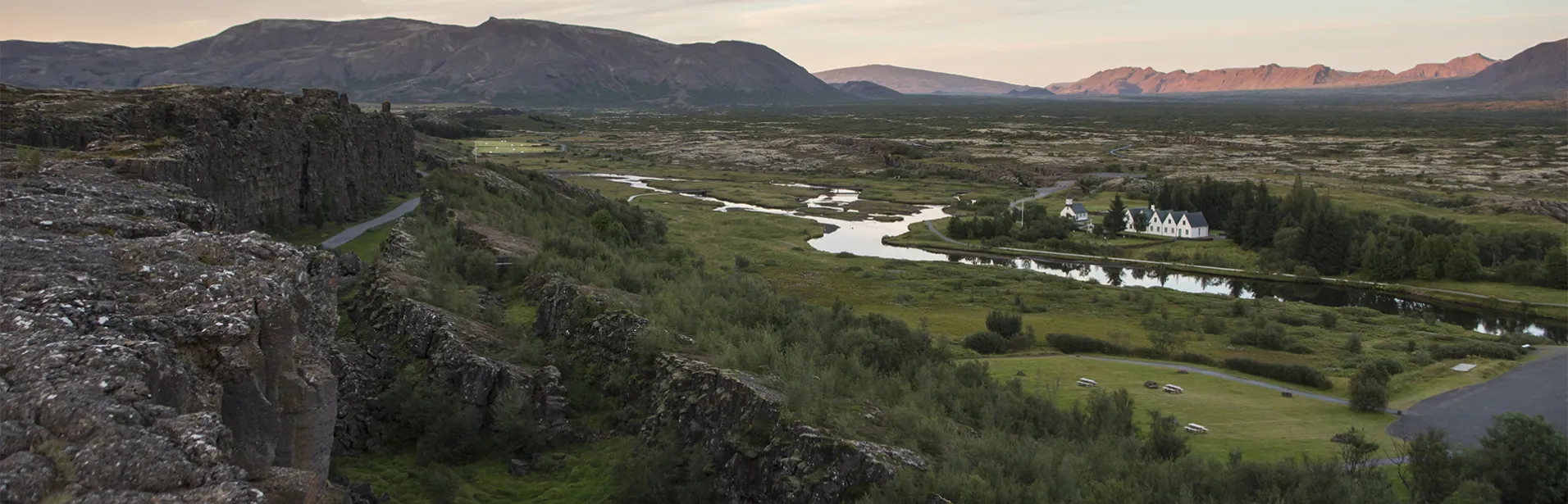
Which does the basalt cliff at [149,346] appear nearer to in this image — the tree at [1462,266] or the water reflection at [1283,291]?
the water reflection at [1283,291]

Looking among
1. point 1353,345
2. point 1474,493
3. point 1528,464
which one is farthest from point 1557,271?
point 1474,493

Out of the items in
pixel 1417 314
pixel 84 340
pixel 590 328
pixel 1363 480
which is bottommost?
pixel 1417 314

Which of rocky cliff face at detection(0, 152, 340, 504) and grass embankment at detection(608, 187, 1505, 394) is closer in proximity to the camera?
rocky cliff face at detection(0, 152, 340, 504)

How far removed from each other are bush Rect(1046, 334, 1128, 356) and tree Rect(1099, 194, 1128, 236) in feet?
141

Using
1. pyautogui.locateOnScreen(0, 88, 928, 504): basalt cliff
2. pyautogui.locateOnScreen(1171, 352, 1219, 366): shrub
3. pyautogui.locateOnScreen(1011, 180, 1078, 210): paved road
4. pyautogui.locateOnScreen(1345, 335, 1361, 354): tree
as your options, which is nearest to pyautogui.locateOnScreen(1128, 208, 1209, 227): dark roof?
pyautogui.locateOnScreen(1011, 180, 1078, 210): paved road

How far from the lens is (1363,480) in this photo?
884 inches

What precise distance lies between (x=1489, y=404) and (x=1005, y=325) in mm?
19304

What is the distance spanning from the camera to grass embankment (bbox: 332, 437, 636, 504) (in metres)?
20.0

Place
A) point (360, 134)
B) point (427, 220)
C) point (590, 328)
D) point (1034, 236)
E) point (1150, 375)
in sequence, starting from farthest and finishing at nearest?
point (1034, 236) < point (360, 134) < point (1150, 375) < point (427, 220) < point (590, 328)

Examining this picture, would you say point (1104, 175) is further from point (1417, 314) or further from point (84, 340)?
point (84, 340)

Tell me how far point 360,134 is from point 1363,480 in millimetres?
42293

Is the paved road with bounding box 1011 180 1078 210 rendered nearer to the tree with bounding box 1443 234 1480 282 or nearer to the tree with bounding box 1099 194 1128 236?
the tree with bounding box 1099 194 1128 236

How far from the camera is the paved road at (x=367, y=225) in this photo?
120 ft

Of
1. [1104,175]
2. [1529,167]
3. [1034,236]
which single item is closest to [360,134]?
[1034,236]
